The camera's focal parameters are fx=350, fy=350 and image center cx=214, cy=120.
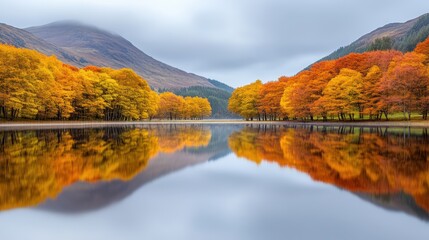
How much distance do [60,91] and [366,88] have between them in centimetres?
5533

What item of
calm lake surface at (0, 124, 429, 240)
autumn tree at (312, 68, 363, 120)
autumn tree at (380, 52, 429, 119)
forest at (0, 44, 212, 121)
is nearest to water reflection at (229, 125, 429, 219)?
calm lake surface at (0, 124, 429, 240)

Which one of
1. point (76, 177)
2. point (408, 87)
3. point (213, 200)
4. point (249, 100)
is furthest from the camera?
point (249, 100)

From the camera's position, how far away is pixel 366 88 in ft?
205

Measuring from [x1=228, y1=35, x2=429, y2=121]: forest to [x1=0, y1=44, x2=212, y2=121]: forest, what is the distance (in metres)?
37.2

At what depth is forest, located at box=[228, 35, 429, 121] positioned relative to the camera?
54375 mm

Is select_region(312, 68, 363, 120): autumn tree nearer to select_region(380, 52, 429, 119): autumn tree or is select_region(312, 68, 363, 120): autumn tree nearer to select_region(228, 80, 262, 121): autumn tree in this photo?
select_region(380, 52, 429, 119): autumn tree

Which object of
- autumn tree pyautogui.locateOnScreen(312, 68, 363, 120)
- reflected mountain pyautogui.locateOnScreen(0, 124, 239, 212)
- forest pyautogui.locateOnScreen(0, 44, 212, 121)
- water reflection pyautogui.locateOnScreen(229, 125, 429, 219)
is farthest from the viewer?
autumn tree pyautogui.locateOnScreen(312, 68, 363, 120)

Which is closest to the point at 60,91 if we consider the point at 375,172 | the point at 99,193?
the point at 99,193

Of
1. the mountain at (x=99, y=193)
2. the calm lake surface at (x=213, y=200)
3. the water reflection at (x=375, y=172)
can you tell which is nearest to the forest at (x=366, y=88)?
the water reflection at (x=375, y=172)

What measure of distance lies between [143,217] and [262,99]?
92.0 metres

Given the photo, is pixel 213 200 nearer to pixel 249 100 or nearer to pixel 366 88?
pixel 366 88

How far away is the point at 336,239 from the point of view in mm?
6355

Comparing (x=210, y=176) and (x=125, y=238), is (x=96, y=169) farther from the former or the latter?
(x=125, y=238)

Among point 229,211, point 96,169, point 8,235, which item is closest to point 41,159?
point 96,169
